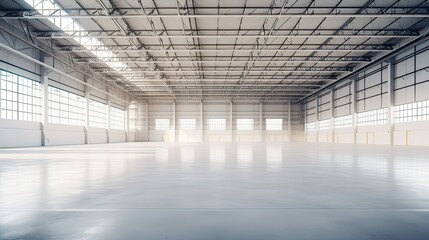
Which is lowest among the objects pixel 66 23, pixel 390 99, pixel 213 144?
pixel 213 144

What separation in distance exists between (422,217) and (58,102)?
109 ft

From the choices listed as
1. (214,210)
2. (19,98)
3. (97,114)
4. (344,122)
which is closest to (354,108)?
(344,122)

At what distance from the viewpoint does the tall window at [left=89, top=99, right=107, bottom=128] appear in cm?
3812

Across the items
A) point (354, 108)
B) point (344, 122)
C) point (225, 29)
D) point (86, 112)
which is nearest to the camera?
point (225, 29)

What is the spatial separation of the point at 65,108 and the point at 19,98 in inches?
312

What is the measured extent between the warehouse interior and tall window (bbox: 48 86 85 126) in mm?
209

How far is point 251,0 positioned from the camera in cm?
2033

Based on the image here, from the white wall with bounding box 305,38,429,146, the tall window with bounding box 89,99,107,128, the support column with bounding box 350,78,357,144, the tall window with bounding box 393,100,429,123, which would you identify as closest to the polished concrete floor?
the tall window with bounding box 393,100,429,123

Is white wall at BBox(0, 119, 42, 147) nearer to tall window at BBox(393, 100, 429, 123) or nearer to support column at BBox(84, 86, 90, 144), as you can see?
support column at BBox(84, 86, 90, 144)

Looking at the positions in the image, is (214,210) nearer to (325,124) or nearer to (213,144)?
(213,144)

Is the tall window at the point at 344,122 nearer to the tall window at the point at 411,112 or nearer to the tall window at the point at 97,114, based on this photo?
the tall window at the point at 411,112

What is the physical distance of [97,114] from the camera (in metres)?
40.3

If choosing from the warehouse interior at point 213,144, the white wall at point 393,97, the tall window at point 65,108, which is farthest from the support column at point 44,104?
the white wall at point 393,97

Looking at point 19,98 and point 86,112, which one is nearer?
point 19,98
